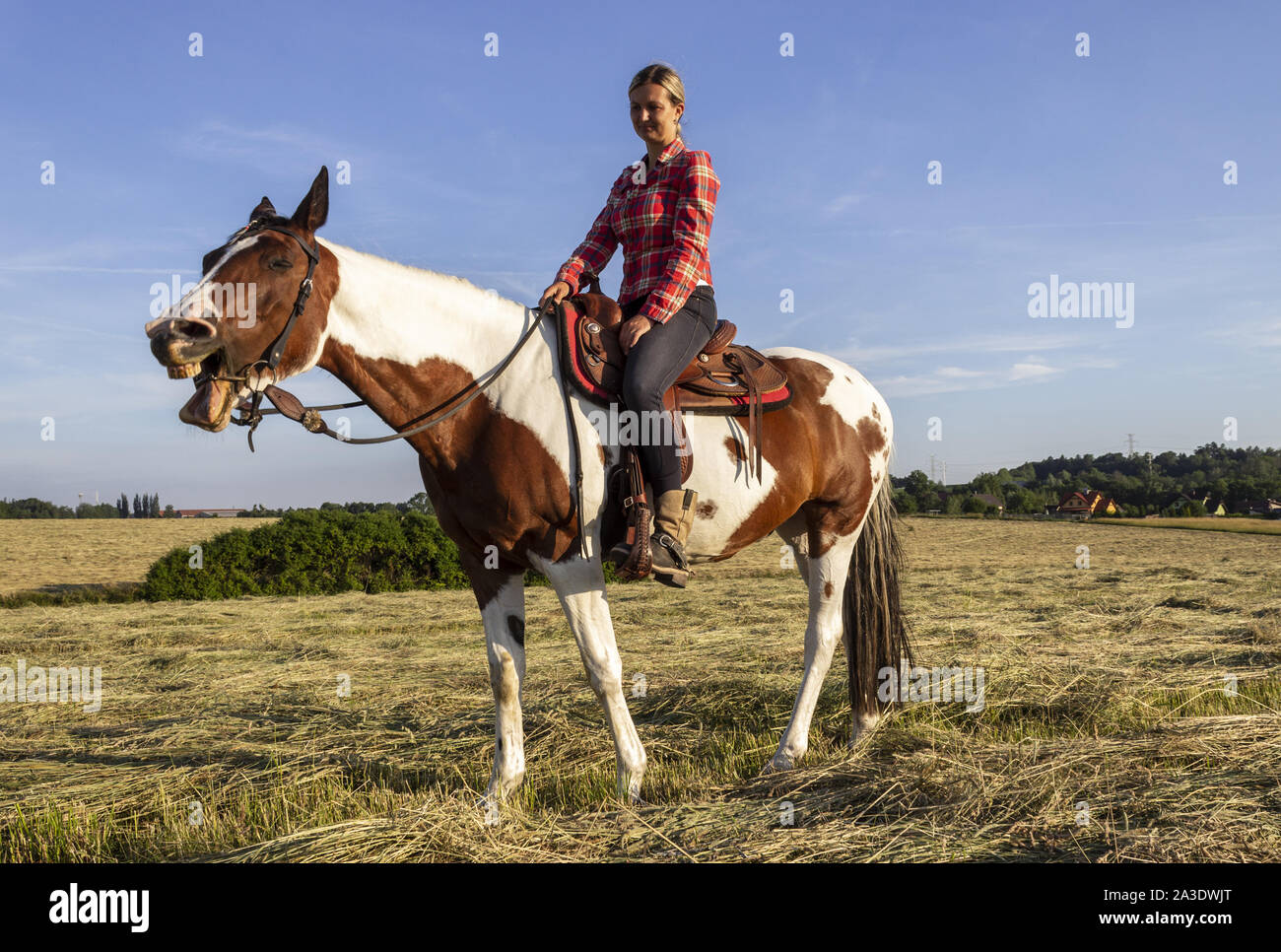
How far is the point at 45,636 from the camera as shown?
10.4 meters

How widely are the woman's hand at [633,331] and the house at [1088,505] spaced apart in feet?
181

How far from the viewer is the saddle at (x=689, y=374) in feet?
11.9

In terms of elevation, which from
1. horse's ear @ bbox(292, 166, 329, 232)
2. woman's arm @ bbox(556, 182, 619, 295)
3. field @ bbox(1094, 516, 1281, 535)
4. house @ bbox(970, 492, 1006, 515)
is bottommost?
field @ bbox(1094, 516, 1281, 535)

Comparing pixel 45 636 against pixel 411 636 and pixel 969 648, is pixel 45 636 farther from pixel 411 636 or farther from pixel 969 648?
pixel 969 648

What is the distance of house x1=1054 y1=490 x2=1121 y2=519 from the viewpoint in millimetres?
52281

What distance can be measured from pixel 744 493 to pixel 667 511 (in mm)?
611

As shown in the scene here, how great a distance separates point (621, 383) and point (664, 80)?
1.53m

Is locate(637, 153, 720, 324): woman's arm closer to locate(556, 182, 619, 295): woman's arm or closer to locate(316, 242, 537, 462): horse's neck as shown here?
locate(556, 182, 619, 295): woman's arm

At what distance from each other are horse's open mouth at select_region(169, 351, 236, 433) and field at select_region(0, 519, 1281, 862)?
1616mm

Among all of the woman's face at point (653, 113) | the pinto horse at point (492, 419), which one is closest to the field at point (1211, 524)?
the pinto horse at point (492, 419)

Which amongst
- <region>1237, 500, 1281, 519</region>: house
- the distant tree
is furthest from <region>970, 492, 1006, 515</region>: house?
the distant tree

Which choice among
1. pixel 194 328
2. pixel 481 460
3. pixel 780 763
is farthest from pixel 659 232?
pixel 780 763
